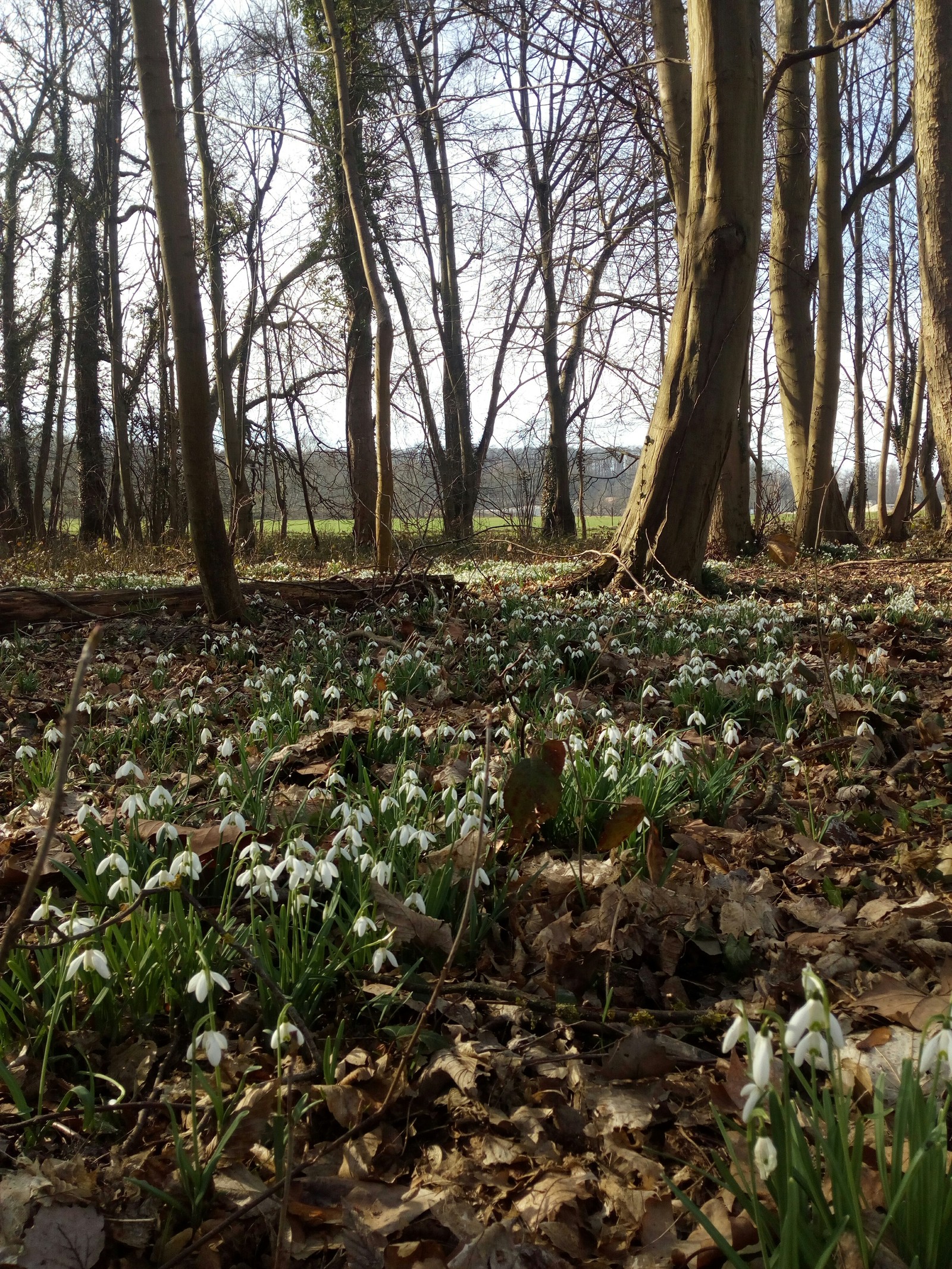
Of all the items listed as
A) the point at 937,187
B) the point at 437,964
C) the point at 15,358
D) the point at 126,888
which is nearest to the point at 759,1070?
the point at 437,964

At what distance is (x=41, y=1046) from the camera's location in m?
1.73

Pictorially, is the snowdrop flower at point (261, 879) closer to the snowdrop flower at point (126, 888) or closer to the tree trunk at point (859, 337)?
the snowdrop flower at point (126, 888)

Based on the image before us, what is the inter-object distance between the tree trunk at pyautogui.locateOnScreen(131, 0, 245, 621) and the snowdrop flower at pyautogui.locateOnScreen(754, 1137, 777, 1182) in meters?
5.76

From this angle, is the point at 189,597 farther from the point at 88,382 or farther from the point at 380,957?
the point at 88,382

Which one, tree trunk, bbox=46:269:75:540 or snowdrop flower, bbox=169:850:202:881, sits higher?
tree trunk, bbox=46:269:75:540

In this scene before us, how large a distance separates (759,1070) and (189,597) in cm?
688

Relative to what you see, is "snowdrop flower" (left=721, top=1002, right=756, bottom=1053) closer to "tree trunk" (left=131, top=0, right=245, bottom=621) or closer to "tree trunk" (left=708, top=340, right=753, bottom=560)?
"tree trunk" (left=131, top=0, right=245, bottom=621)

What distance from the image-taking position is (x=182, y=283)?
5934 millimetres

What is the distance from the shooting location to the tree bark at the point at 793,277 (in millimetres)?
13227

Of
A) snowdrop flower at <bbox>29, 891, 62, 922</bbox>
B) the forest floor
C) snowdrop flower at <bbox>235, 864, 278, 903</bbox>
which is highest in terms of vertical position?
snowdrop flower at <bbox>235, 864, 278, 903</bbox>

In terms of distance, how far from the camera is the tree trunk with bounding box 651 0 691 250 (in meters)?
9.48

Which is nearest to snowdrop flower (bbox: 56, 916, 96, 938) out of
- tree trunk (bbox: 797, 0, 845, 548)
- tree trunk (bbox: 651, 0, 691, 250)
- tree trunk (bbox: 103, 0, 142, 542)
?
tree trunk (bbox: 651, 0, 691, 250)

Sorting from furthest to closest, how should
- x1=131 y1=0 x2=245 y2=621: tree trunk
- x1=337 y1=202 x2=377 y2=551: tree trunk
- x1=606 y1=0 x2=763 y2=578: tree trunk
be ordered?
x1=337 y1=202 x2=377 y2=551: tree trunk
x1=606 y1=0 x2=763 y2=578: tree trunk
x1=131 y1=0 x2=245 y2=621: tree trunk

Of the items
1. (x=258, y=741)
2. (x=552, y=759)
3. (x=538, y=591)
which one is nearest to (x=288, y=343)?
(x=538, y=591)
